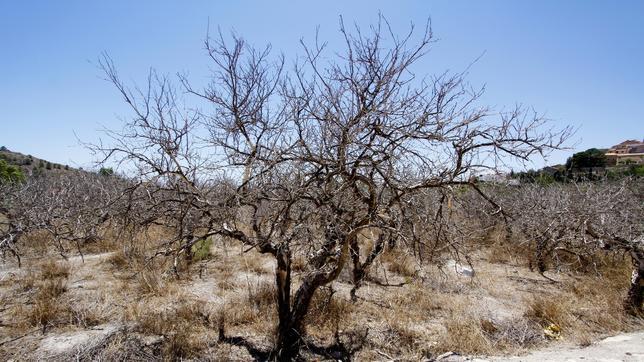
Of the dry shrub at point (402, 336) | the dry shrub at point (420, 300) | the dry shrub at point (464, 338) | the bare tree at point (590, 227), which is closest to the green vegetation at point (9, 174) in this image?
the dry shrub at point (420, 300)

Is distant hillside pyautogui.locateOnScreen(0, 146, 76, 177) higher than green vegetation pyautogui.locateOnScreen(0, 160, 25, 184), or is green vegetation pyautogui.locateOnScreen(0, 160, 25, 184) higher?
distant hillside pyautogui.locateOnScreen(0, 146, 76, 177)

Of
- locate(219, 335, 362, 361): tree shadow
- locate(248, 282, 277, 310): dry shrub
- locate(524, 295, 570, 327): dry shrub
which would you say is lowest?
locate(219, 335, 362, 361): tree shadow

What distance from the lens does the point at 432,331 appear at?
5.38 meters

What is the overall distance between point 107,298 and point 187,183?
315 cm

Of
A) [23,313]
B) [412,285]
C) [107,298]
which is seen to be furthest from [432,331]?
[23,313]

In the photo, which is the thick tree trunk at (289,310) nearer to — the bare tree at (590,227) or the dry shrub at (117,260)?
the bare tree at (590,227)

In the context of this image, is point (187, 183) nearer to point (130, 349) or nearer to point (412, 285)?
point (130, 349)

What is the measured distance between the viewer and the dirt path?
14.2ft

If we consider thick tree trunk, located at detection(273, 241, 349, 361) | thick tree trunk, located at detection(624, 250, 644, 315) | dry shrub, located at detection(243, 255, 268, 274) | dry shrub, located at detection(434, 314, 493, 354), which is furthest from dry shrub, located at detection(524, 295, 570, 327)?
dry shrub, located at detection(243, 255, 268, 274)

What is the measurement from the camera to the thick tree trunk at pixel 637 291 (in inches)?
227

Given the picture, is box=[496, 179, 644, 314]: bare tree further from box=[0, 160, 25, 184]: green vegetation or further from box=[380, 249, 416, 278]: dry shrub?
box=[0, 160, 25, 184]: green vegetation

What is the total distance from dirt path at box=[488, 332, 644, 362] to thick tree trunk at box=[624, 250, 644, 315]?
0.84m

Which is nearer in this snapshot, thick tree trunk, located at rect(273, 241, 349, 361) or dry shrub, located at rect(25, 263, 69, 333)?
thick tree trunk, located at rect(273, 241, 349, 361)

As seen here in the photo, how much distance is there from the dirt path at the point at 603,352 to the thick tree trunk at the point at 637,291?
0.84m
